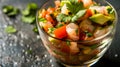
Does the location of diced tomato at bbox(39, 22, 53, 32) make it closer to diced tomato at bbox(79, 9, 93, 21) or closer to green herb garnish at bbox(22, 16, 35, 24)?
diced tomato at bbox(79, 9, 93, 21)

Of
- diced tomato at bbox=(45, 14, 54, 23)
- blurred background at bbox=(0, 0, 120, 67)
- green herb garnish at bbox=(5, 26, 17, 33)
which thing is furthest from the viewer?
green herb garnish at bbox=(5, 26, 17, 33)

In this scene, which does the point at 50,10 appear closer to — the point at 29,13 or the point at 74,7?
the point at 74,7

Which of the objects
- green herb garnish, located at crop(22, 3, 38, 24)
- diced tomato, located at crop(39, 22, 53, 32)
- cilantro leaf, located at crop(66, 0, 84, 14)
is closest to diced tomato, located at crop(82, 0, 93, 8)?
cilantro leaf, located at crop(66, 0, 84, 14)

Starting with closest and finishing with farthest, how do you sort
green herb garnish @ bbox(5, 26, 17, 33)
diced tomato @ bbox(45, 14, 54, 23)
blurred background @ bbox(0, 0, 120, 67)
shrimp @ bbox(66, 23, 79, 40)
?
shrimp @ bbox(66, 23, 79, 40) < diced tomato @ bbox(45, 14, 54, 23) < blurred background @ bbox(0, 0, 120, 67) < green herb garnish @ bbox(5, 26, 17, 33)

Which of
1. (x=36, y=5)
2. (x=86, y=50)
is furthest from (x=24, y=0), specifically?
(x=86, y=50)

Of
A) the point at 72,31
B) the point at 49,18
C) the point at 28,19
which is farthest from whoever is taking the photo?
the point at 28,19

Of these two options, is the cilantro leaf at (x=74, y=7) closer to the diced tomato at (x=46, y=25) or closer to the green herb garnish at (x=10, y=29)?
the diced tomato at (x=46, y=25)

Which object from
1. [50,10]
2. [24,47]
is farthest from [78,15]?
[24,47]
